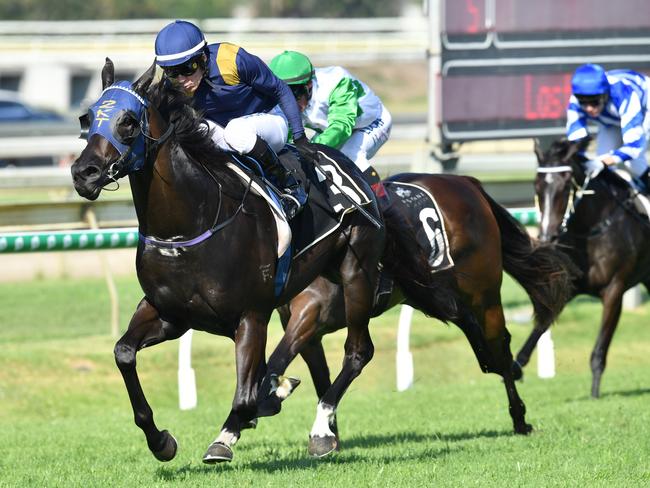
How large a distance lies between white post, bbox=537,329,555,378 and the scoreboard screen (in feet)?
6.05

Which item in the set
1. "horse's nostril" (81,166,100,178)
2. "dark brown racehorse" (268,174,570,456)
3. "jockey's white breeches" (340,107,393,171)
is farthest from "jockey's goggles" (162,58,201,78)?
"jockey's white breeches" (340,107,393,171)

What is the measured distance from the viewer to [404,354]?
8.73 metres

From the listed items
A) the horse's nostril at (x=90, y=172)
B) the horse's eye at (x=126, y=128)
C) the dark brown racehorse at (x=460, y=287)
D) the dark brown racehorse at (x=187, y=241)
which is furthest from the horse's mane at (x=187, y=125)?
the dark brown racehorse at (x=460, y=287)

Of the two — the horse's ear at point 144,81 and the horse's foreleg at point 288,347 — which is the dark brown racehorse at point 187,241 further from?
the horse's foreleg at point 288,347

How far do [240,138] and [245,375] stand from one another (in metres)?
0.98

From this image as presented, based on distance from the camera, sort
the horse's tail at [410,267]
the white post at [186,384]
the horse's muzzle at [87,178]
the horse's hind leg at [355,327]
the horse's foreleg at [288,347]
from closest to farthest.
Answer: the horse's muzzle at [87,178] → the horse's foreleg at [288,347] → the horse's hind leg at [355,327] → the horse's tail at [410,267] → the white post at [186,384]

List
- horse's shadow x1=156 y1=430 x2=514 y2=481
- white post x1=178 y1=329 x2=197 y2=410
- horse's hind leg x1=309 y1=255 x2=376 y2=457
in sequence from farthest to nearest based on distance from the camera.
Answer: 1. white post x1=178 y1=329 x2=197 y2=410
2. horse's hind leg x1=309 y1=255 x2=376 y2=457
3. horse's shadow x1=156 y1=430 x2=514 y2=481

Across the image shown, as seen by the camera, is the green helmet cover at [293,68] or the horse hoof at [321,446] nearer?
the horse hoof at [321,446]

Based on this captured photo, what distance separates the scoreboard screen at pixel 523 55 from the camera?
10016 millimetres

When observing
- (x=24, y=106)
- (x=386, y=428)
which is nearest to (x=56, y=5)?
(x=24, y=106)

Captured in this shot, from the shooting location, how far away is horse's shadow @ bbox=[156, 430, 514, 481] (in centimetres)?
527

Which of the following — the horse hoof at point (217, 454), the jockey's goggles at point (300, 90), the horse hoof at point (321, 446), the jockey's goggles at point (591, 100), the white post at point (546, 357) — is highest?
the jockey's goggles at point (300, 90)

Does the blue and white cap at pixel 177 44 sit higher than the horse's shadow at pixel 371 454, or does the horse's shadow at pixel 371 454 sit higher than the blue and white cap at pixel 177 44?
the blue and white cap at pixel 177 44

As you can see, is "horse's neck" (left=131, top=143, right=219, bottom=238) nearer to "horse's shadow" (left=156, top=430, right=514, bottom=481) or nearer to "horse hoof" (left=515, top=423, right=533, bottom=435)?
"horse's shadow" (left=156, top=430, right=514, bottom=481)
